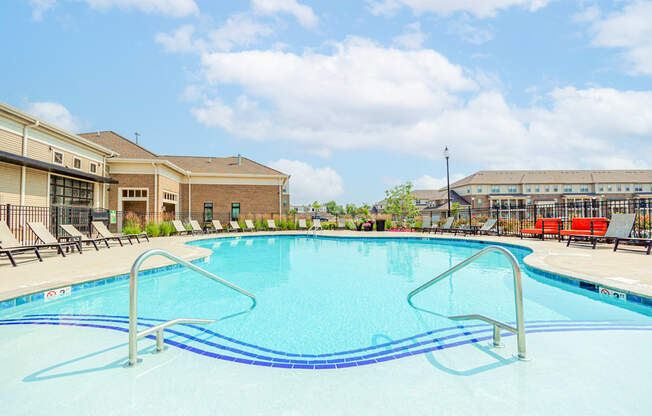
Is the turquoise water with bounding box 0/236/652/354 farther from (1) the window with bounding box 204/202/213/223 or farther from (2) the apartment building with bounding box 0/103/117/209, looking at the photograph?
(1) the window with bounding box 204/202/213/223

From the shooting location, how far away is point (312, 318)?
13.4 feet

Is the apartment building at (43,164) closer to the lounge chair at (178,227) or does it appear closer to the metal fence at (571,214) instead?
the lounge chair at (178,227)

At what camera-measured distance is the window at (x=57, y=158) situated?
13936 millimetres

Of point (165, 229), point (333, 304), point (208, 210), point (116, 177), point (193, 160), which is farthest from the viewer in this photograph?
point (193, 160)

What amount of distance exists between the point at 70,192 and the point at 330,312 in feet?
54.6

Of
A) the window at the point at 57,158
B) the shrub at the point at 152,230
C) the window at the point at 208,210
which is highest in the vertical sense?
the window at the point at 57,158

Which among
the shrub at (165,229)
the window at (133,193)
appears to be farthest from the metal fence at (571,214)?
the window at (133,193)

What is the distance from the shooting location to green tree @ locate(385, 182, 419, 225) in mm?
24312

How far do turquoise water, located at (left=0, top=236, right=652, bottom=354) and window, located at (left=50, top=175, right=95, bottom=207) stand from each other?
1178cm

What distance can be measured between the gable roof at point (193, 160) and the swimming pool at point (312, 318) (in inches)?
662

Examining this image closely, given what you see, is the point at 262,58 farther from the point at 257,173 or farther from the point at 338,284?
the point at 257,173

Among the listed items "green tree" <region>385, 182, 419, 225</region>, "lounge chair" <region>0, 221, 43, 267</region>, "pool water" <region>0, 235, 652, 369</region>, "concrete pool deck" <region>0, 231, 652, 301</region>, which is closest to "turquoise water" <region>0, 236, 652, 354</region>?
"pool water" <region>0, 235, 652, 369</region>

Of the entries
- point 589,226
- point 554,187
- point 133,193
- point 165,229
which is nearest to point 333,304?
point 589,226

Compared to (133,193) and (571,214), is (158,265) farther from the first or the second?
(571,214)
